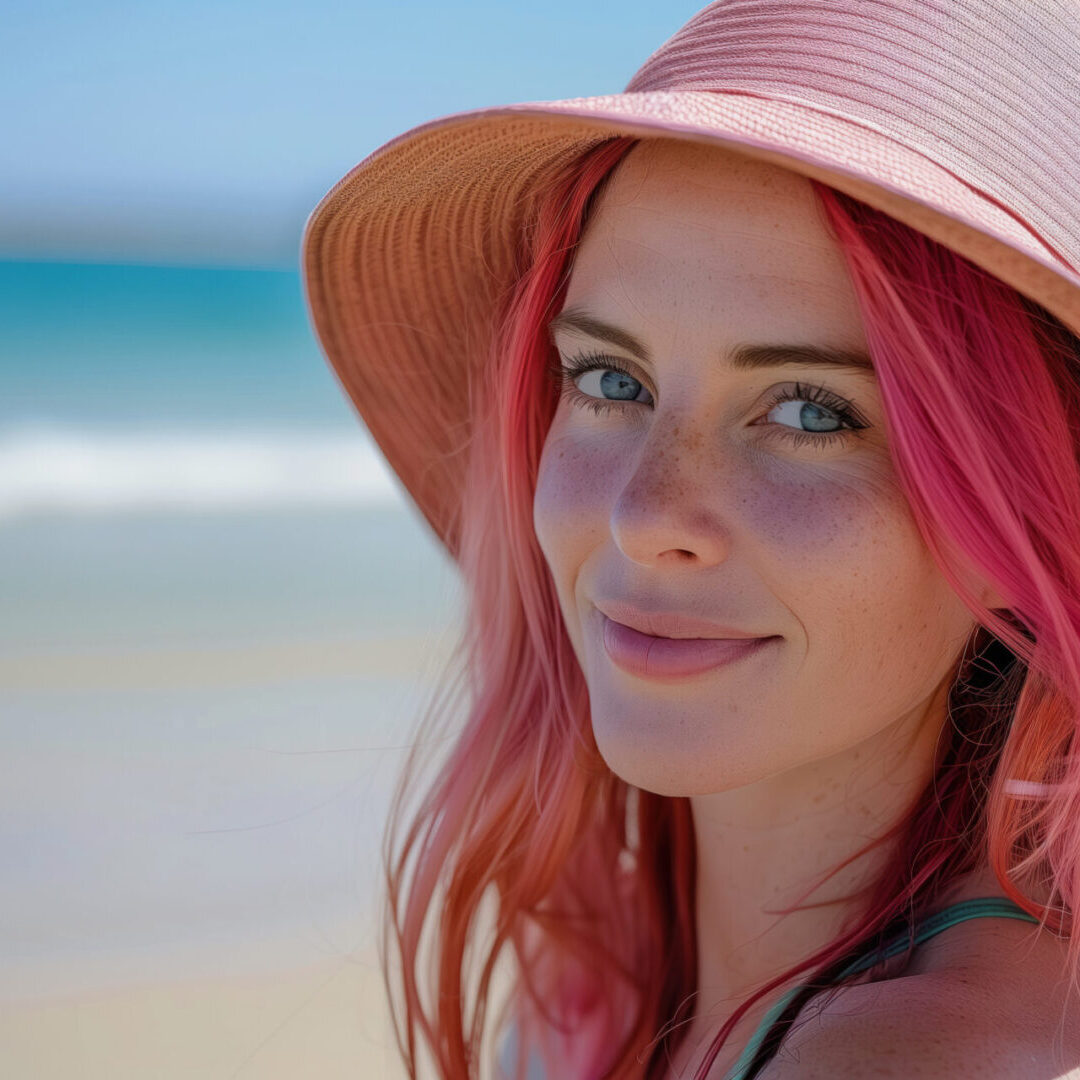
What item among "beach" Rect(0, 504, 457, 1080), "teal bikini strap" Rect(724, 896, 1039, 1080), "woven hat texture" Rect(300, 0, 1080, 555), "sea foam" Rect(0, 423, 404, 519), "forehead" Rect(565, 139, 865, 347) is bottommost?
"sea foam" Rect(0, 423, 404, 519)

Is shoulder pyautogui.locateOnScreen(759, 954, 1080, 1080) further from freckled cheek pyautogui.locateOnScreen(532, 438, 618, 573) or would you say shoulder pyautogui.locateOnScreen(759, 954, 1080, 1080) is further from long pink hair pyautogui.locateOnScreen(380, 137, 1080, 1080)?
freckled cheek pyautogui.locateOnScreen(532, 438, 618, 573)

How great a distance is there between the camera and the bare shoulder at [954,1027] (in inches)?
44.7

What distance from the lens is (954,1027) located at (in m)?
1.16

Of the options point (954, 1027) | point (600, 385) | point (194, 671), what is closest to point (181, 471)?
point (194, 671)

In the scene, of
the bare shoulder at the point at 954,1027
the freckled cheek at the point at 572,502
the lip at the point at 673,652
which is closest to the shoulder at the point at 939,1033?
the bare shoulder at the point at 954,1027

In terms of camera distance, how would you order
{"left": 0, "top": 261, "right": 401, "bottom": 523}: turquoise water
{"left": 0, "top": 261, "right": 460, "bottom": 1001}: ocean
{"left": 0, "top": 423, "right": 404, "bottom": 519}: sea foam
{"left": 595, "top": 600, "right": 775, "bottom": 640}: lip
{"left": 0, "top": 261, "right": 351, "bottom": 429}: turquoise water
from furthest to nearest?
{"left": 0, "top": 261, "right": 351, "bottom": 429}: turquoise water → {"left": 0, "top": 261, "right": 401, "bottom": 523}: turquoise water → {"left": 0, "top": 423, "right": 404, "bottom": 519}: sea foam → {"left": 0, "top": 261, "right": 460, "bottom": 1001}: ocean → {"left": 595, "top": 600, "right": 775, "bottom": 640}: lip

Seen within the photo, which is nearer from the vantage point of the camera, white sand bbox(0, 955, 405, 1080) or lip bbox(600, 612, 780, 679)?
lip bbox(600, 612, 780, 679)

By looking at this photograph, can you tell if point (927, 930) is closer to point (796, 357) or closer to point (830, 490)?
point (830, 490)

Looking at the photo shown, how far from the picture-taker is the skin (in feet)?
4.37

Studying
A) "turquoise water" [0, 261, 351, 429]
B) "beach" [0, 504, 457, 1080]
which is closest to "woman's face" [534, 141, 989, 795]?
"beach" [0, 504, 457, 1080]

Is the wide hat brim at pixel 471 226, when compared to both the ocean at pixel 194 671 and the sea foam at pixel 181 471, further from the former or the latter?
the sea foam at pixel 181 471

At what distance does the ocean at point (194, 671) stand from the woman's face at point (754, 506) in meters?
0.77

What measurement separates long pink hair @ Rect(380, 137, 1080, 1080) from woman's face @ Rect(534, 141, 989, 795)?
5cm

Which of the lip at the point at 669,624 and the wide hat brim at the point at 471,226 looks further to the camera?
the lip at the point at 669,624
